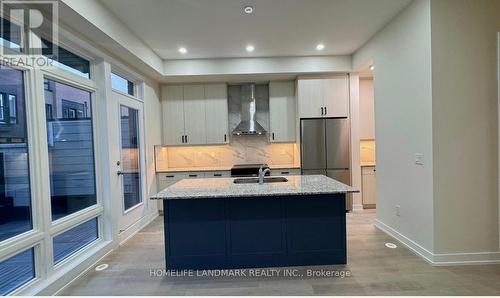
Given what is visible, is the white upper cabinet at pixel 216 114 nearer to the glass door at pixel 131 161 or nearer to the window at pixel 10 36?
the glass door at pixel 131 161

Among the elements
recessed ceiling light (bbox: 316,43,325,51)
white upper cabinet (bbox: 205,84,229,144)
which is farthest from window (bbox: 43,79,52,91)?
recessed ceiling light (bbox: 316,43,325,51)

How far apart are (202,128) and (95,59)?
2.44 metres

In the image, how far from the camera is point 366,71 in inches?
195

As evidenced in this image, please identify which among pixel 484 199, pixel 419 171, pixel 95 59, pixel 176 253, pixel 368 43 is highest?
pixel 368 43

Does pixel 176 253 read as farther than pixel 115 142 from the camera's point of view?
No

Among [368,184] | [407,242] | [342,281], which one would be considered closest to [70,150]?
[342,281]

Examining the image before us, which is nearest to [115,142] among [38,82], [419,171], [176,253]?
[38,82]

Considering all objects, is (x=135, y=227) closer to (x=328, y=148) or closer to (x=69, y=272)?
(x=69, y=272)

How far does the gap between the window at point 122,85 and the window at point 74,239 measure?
1860mm

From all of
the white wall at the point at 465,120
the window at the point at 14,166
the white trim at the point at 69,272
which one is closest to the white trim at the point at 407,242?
the white wall at the point at 465,120

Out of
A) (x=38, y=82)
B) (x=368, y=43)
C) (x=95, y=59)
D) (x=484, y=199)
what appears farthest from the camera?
(x=368, y=43)

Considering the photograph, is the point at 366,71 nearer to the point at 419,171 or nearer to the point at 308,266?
the point at 419,171

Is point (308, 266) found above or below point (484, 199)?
below

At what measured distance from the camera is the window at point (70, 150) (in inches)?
108
